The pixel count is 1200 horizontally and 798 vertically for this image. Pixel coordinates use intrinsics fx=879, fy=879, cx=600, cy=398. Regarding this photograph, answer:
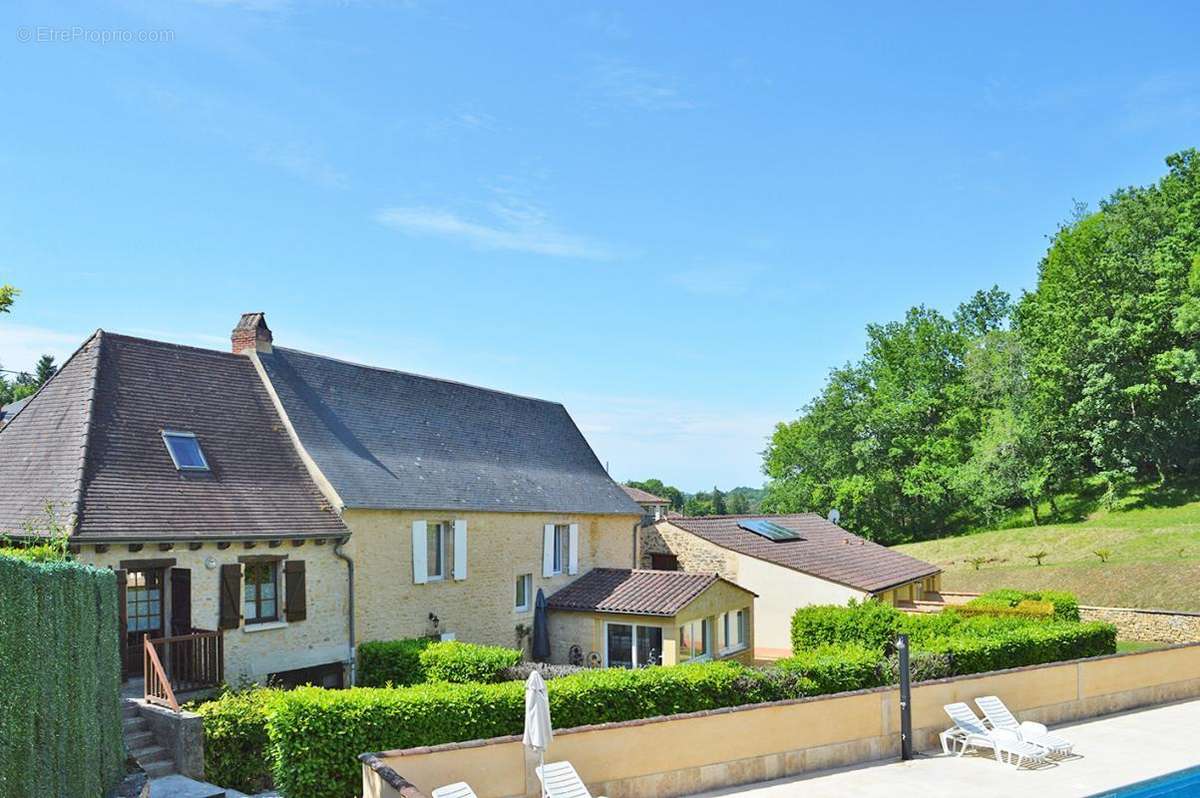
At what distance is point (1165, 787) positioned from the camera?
44.8 feet

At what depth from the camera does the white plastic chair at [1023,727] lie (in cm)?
1491

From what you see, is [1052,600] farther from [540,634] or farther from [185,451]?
[185,451]

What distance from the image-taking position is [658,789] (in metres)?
13.2

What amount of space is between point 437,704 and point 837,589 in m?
18.7

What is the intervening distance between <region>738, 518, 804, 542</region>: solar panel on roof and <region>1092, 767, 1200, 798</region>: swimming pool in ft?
62.8

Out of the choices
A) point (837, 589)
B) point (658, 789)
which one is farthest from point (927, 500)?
point (658, 789)

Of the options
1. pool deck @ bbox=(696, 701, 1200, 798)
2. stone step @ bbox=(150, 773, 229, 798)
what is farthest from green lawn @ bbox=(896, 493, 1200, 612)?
stone step @ bbox=(150, 773, 229, 798)

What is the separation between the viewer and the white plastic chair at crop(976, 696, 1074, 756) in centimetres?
1491

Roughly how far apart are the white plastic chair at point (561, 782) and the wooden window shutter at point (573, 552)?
15.8 metres

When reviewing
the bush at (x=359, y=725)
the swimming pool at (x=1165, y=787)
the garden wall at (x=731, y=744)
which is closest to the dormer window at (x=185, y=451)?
the bush at (x=359, y=725)

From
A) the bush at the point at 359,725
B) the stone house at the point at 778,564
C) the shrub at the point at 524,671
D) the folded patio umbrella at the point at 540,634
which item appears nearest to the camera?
the bush at the point at 359,725

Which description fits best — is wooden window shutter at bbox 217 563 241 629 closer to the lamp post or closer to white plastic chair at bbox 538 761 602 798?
white plastic chair at bbox 538 761 602 798

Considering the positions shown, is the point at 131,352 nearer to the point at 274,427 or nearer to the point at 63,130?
the point at 274,427

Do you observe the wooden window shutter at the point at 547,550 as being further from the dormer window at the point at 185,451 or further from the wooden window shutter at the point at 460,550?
the dormer window at the point at 185,451
